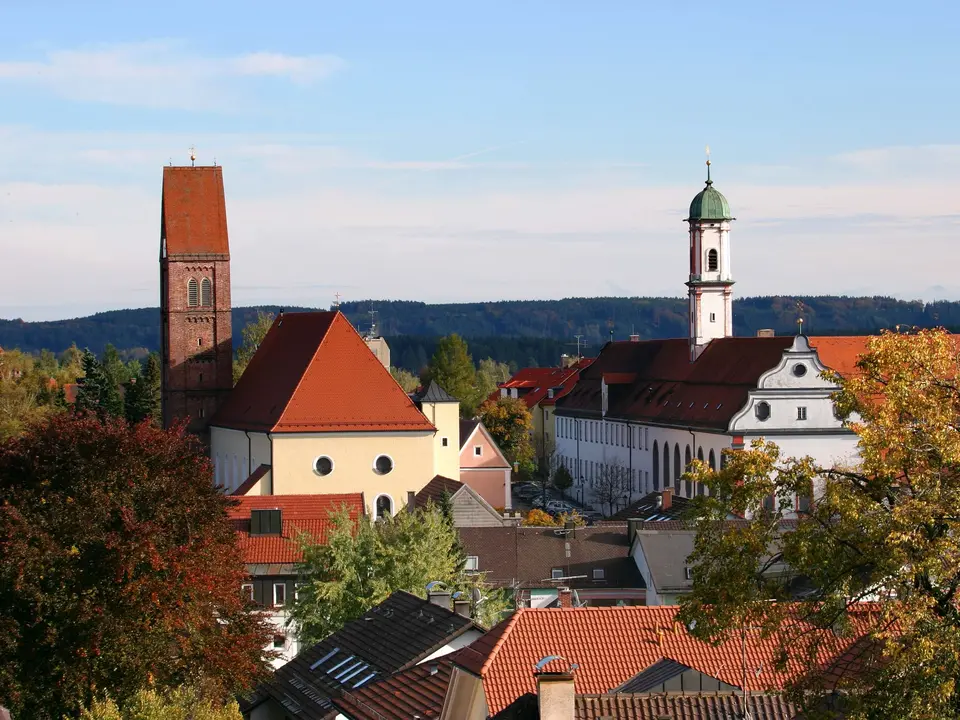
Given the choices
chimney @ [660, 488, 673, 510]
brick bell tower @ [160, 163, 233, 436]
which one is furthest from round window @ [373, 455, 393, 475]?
brick bell tower @ [160, 163, 233, 436]

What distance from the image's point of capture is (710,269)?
321 ft

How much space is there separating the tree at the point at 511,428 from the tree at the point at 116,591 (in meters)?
76.6

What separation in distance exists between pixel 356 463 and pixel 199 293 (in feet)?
43.0

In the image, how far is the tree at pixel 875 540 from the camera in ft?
56.5

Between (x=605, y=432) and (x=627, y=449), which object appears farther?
(x=605, y=432)

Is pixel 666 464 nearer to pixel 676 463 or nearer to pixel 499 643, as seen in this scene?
pixel 676 463

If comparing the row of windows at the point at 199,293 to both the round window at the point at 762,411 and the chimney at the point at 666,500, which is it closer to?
the chimney at the point at 666,500

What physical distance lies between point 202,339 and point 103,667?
43.4 metres

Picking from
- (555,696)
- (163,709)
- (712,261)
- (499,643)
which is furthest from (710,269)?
(555,696)

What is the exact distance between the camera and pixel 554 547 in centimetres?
5284

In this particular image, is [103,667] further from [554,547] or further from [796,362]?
[796,362]

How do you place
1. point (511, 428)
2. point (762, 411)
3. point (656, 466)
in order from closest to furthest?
point (762, 411) → point (656, 466) → point (511, 428)

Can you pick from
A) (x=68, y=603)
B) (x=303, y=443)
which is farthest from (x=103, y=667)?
(x=303, y=443)

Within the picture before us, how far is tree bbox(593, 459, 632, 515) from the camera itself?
95812 mm
